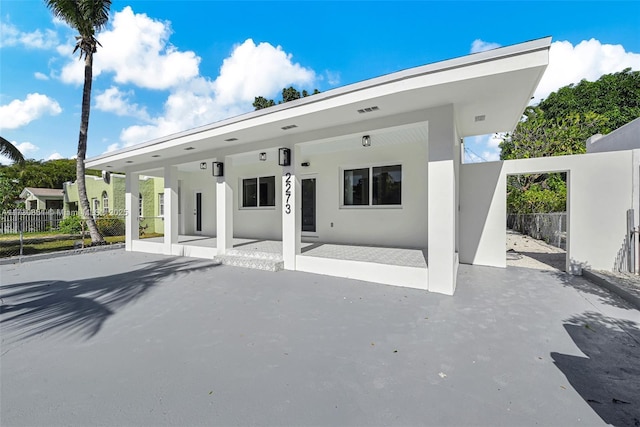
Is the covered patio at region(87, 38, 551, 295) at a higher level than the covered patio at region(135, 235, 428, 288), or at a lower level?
higher

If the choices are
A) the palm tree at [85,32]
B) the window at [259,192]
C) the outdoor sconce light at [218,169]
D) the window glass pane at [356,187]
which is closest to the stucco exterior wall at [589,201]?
the window glass pane at [356,187]

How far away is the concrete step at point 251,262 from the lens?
21.1 feet

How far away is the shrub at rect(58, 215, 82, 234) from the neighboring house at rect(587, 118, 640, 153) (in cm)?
2314

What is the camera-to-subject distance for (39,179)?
109 ft

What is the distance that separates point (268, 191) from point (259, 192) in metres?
0.47

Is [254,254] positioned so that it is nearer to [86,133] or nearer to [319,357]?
[319,357]

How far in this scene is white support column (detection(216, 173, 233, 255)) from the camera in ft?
25.1

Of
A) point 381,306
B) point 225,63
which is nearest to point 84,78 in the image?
point 225,63

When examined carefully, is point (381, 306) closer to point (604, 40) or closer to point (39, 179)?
point (604, 40)

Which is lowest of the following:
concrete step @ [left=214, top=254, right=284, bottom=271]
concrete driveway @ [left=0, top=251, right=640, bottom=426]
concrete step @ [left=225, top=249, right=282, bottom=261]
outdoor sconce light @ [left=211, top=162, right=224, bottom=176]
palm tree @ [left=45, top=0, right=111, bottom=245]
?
concrete driveway @ [left=0, top=251, right=640, bottom=426]

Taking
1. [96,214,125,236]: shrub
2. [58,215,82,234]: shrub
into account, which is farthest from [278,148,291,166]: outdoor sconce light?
[58,215,82,234]: shrub

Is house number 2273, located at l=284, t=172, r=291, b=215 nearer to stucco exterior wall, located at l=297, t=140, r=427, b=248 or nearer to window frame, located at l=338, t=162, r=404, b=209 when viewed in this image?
stucco exterior wall, located at l=297, t=140, r=427, b=248

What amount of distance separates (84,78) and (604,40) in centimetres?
3555

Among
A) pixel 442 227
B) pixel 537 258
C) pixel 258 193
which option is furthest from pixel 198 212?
→ pixel 537 258
